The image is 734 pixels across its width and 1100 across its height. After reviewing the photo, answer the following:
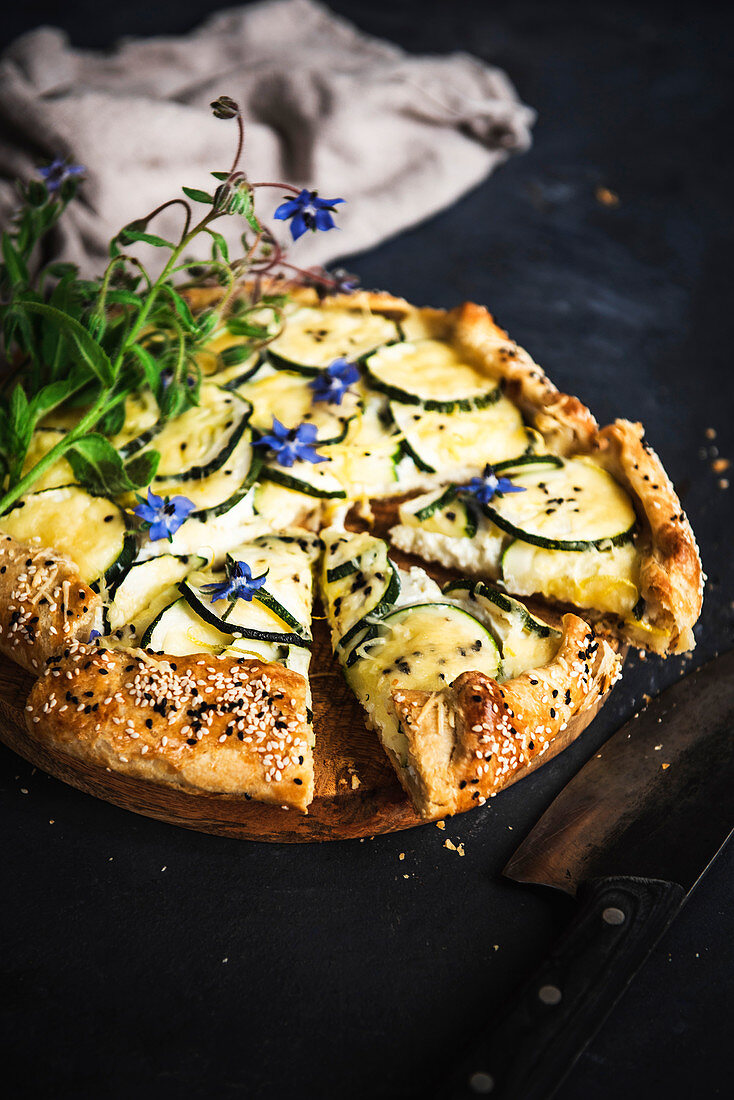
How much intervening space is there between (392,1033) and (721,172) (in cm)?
748

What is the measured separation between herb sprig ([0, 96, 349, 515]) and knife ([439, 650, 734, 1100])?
2366mm

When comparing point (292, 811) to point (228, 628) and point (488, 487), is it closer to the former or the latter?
point (228, 628)

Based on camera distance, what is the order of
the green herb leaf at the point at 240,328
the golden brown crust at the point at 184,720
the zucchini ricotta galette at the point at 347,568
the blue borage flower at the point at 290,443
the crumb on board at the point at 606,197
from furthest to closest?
the crumb on board at the point at 606,197, the green herb leaf at the point at 240,328, the blue borage flower at the point at 290,443, the zucchini ricotta galette at the point at 347,568, the golden brown crust at the point at 184,720

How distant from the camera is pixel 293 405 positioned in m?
4.81

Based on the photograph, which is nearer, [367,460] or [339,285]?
[367,460]

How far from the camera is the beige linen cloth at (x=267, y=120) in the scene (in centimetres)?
612

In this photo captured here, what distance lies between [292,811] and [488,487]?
68.3 inches

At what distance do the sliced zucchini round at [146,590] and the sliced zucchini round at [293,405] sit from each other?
87 cm

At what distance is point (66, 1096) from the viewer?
3174 millimetres

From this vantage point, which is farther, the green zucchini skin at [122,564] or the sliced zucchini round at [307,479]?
the sliced zucchini round at [307,479]

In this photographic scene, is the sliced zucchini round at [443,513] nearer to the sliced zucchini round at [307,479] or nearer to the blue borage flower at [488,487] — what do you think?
the blue borage flower at [488,487]

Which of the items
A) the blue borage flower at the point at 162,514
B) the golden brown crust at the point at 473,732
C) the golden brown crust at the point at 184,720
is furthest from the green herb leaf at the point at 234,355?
the golden brown crust at the point at 473,732

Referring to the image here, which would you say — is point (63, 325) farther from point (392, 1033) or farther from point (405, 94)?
point (405, 94)

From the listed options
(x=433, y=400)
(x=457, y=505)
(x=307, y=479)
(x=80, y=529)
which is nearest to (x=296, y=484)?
(x=307, y=479)
